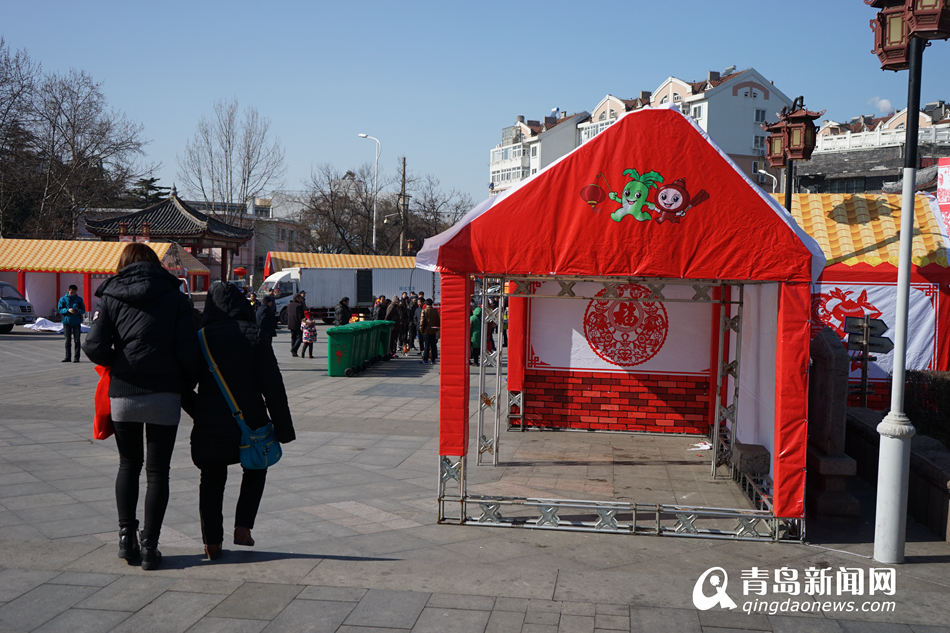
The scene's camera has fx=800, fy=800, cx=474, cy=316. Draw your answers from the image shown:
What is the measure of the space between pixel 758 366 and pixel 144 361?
5.75m

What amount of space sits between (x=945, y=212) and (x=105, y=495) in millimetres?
11643

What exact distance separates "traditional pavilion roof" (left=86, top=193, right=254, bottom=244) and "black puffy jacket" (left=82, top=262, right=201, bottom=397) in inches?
1527

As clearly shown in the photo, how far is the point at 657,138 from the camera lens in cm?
653

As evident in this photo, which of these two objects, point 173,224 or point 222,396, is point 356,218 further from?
point 222,396

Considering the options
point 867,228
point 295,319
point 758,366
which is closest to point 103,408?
point 758,366

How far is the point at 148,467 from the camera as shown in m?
5.08

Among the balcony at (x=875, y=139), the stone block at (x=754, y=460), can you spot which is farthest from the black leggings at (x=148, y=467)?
the balcony at (x=875, y=139)

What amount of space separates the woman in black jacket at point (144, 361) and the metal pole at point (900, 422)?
16.0ft

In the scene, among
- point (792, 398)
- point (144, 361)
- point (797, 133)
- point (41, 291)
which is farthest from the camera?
point (41, 291)

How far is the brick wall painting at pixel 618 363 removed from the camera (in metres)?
10.8

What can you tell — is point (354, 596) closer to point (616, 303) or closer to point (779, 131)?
point (616, 303)

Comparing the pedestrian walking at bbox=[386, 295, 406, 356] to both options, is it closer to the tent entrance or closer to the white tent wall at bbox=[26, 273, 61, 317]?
the tent entrance

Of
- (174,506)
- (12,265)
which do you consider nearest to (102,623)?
(174,506)

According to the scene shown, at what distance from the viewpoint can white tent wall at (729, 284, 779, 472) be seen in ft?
24.0
